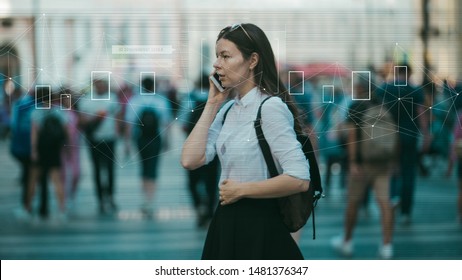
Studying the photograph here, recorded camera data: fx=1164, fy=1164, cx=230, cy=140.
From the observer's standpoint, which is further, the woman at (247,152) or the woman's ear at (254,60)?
the woman's ear at (254,60)

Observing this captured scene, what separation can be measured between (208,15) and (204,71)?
0.40 metres

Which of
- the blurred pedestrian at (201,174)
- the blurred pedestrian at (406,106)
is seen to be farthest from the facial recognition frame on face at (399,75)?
the blurred pedestrian at (201,174)

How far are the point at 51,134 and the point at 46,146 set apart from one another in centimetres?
35

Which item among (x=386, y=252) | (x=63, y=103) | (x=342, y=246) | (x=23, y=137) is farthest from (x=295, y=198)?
(x=23, y=137)

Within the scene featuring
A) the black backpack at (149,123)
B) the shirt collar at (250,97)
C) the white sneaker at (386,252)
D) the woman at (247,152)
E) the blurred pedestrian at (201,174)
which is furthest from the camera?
the white sneaker at (386,252)

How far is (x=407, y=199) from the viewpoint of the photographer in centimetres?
640

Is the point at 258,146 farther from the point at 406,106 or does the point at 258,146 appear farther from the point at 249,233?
the point at 406,106

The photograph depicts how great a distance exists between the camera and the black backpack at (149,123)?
565cm

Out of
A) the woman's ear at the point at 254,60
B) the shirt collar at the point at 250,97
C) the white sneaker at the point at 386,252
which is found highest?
the woman's ear at the point at 254,60

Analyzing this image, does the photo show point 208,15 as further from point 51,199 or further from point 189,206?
point 51,199

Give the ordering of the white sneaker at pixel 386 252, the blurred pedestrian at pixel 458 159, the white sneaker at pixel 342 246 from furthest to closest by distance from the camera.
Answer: the white sneaker at pixel 342 246 → the white sneaker at pixel 386 252 → the blurred pedestrian at pixel 458 159

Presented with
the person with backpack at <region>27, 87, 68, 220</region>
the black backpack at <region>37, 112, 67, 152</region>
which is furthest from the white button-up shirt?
the black backpack at <region>37, 112, 67, 152</region>

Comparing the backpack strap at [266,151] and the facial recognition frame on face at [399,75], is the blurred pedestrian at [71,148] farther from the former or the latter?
the facial recognition frame on face at [399,75]
